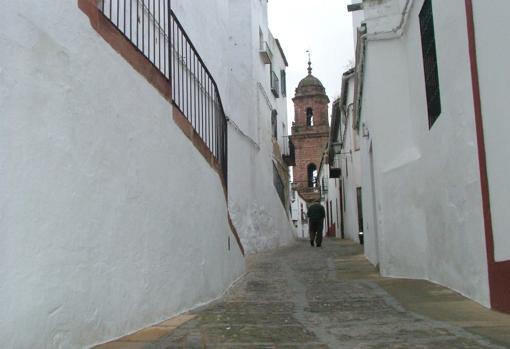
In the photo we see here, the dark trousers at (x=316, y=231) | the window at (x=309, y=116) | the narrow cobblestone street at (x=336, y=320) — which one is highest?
the window at (x=309, y=116)

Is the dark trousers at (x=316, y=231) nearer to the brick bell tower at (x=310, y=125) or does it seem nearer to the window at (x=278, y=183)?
the window at (x=278, y=183)

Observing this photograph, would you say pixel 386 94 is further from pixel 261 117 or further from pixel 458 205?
pixel 261 117

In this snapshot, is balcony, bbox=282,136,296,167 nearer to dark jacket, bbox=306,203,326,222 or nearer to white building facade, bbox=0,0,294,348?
dark jacket, bbox=306,203,326,222

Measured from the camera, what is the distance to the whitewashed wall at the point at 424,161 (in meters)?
5.22

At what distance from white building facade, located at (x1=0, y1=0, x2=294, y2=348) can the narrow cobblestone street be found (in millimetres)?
371

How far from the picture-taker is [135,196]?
4.38 m

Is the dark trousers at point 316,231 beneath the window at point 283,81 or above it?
beneath

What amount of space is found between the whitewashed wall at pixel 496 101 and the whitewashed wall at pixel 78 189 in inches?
112

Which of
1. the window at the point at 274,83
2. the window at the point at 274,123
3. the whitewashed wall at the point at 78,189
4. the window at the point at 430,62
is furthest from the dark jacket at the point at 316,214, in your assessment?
the whitewashed wall at the point at 78,189

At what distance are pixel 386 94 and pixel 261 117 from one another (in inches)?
399

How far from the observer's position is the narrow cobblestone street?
397 centimetres

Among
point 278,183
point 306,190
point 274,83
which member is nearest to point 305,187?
point 306,190

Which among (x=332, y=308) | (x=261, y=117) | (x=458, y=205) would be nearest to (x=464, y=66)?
(x=458, y=205)

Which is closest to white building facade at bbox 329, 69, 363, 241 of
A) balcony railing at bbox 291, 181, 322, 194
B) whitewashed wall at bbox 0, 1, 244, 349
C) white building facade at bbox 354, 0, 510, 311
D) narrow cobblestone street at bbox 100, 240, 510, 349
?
white building facade at bbox 354, 0, 510, 311
